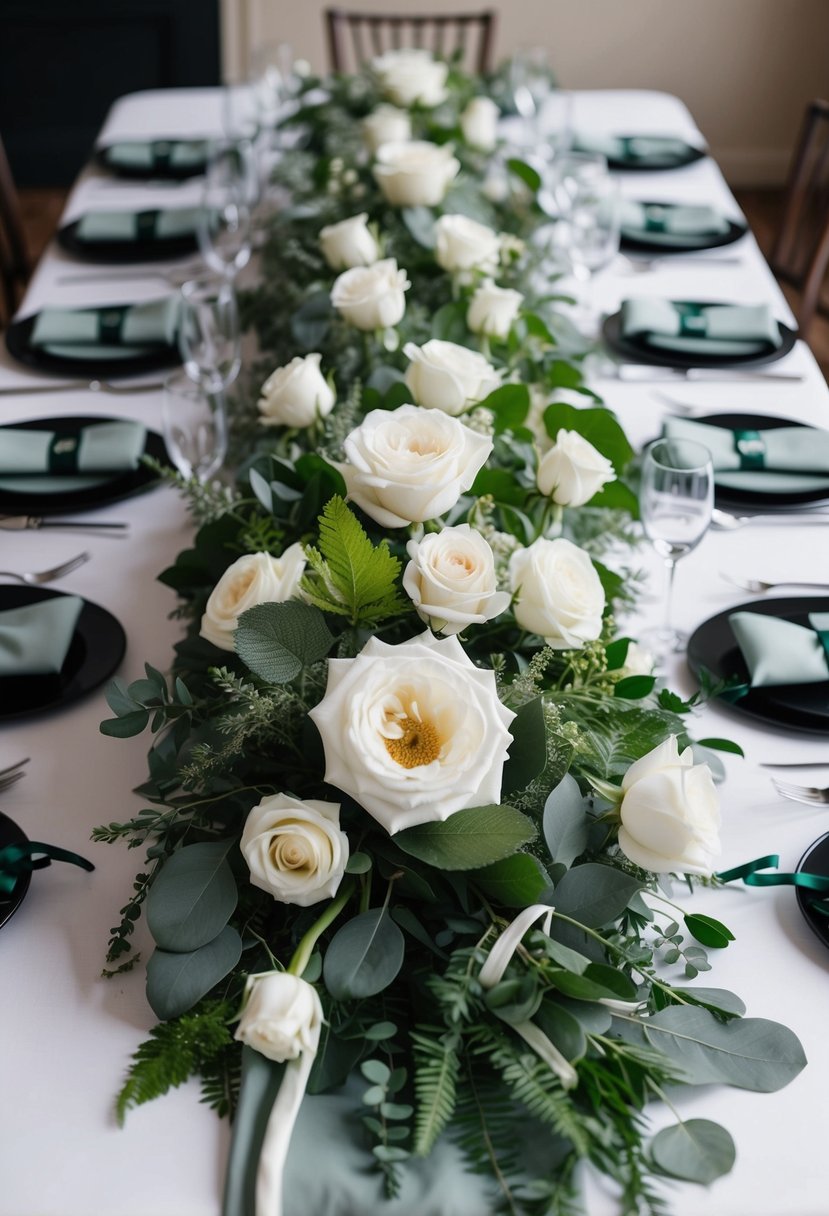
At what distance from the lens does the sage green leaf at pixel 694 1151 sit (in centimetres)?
79

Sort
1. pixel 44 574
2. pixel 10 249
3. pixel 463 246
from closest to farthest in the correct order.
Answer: pixel 44 574 < pixel 463 246 < pixel 10 249

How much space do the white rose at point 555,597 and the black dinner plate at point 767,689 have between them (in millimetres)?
294

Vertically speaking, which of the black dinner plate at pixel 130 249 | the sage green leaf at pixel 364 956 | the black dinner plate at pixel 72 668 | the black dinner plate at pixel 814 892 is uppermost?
the sage green leaf at pixel 364 956

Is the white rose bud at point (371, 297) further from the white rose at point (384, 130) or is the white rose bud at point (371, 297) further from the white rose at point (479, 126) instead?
the white rose at point (479, 126)

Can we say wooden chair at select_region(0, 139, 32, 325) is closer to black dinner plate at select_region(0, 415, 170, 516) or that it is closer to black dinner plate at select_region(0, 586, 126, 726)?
black dinner plate at select_region(0, 415, 170, 516)

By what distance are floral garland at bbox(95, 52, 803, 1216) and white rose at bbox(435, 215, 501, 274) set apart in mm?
533

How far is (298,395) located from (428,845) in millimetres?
618

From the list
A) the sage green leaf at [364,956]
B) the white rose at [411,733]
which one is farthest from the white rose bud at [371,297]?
the sage green leaf at [364,956]

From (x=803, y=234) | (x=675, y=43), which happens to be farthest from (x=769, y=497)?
(x=675, y=43)

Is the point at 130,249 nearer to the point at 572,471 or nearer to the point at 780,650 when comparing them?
the point at 572,471

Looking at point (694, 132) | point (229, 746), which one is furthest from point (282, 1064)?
point (694, 132)

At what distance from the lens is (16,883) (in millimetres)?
1036

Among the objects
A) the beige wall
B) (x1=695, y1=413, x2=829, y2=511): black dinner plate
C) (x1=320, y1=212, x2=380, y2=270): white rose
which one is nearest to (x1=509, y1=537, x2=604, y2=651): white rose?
(x1=695, y1=413, x2=829, y2=511): black dinner plate

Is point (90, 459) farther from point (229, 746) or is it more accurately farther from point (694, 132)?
point (694, 132)
